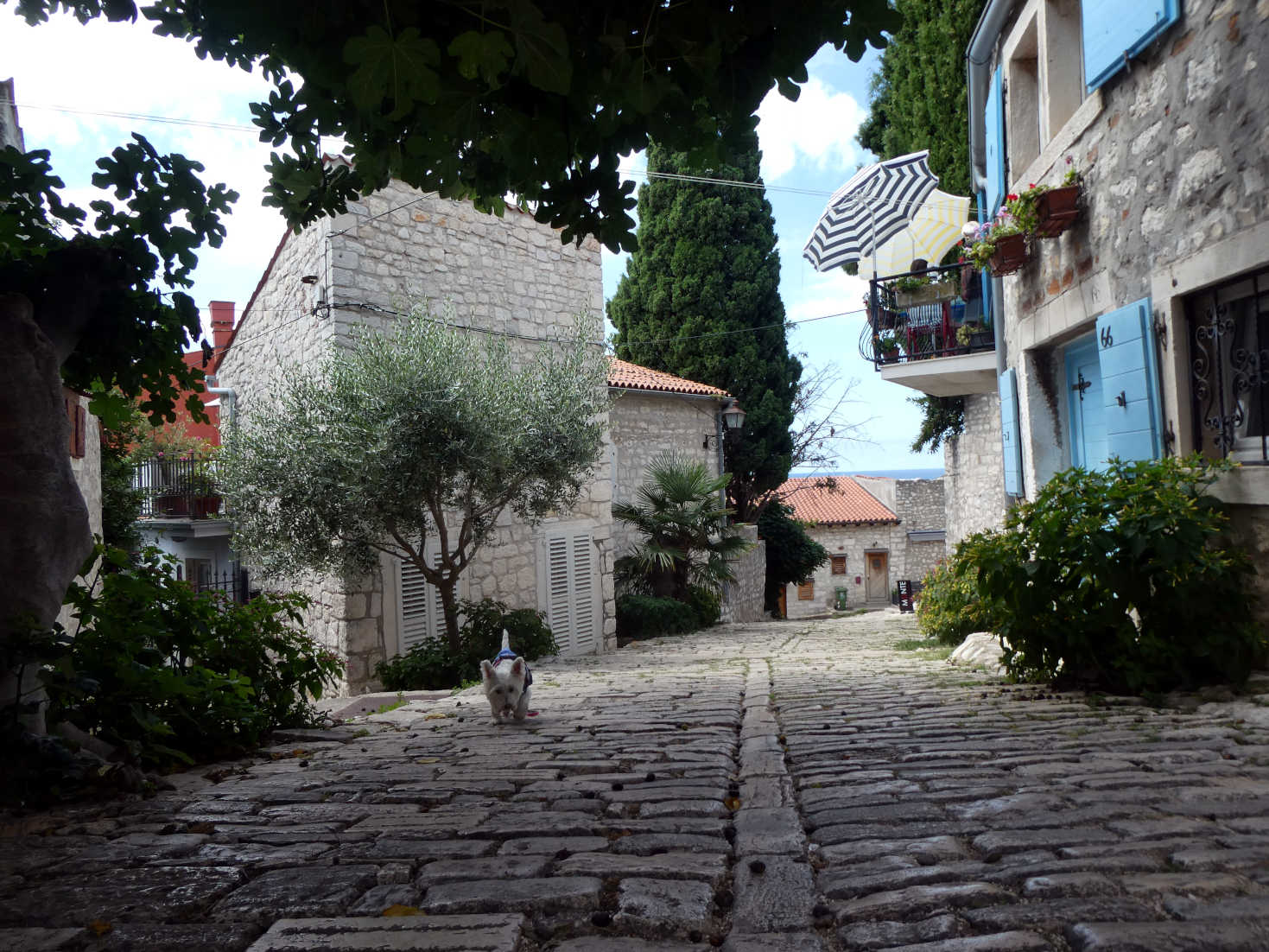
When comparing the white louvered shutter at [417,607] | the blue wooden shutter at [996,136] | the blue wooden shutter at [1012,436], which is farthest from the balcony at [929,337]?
the white louvered shutter at [417,607]

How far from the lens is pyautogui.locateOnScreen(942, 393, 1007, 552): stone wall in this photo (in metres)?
11.8

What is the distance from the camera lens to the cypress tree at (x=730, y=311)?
19.9 metres

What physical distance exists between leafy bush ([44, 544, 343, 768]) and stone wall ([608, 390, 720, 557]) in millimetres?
10745

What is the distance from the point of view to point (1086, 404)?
22.7 feet

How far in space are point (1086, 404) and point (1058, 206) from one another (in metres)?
1.64

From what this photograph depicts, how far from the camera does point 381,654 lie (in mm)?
10125

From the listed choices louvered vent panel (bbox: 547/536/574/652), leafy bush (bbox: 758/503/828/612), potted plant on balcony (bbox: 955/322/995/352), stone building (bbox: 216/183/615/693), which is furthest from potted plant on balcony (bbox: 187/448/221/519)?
potted plant on balcony (bbox: 955/322/995/352)

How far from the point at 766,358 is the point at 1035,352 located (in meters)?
13.0

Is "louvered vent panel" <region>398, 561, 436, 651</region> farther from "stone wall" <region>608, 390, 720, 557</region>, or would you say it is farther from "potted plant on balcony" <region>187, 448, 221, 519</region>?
"potted plant on balcony" <region>187, 448, 221, 519</region>

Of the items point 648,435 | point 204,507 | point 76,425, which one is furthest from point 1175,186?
point 204,507

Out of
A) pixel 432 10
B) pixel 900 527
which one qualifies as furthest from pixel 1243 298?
pixel 900 527

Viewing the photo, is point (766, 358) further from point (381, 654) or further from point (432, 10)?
point (432, 10)

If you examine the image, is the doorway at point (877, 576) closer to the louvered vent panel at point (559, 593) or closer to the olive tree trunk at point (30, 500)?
the louvered vent panel at point (559, 593)

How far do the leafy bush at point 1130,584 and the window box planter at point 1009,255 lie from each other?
277cm
